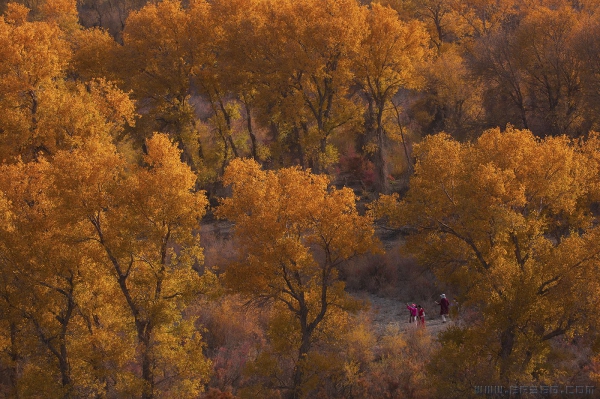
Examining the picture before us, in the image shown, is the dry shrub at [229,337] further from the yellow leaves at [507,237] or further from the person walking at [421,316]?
the yellow leaves at [507,237]

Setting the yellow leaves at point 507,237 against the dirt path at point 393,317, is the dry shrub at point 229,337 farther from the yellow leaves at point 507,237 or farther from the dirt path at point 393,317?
the yellow leaves at point 507,237

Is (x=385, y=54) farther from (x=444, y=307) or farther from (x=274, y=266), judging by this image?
(x=274, y=266)

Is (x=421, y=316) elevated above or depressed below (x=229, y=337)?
above

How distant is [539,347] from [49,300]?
612 inches

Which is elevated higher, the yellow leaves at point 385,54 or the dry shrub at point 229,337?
the yellow leaves at point 385,54

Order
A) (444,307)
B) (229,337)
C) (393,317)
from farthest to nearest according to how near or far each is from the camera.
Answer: (393,317)
(229,337)
(444,307)

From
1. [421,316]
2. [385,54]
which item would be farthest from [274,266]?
[385,54]

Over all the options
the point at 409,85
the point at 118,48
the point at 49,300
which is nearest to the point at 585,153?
the point at 409,85

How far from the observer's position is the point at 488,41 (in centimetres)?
3719

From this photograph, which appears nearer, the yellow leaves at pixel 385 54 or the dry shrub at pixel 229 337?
the dry shrub at pixel 229 337

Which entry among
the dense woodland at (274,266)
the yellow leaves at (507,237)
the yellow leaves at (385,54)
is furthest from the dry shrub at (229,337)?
the yellow leaves at (385,54)

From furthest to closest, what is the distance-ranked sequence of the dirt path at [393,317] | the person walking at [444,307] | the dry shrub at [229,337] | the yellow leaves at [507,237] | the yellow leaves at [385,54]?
the yellow leaves at [385,54] < the dirt path at [393,317] < the person walking at [444,307] < the dry shrub at [229,337] < the yellow leaves at [507,237]

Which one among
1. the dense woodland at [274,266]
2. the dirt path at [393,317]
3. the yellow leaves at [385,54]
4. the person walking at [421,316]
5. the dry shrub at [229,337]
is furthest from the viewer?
the yellow leaves at [385,54]

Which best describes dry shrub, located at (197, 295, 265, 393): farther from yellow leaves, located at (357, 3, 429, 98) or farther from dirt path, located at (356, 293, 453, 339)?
yellow leaves, located at (357, 3, 429, 98)
